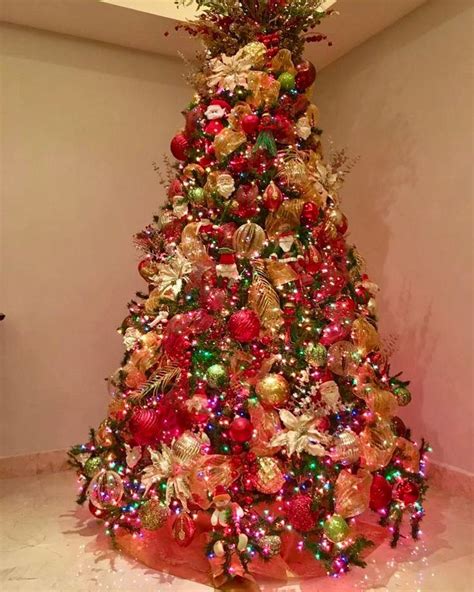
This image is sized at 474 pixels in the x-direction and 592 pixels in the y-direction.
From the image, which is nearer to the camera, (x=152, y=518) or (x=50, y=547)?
(x=152, y=518)

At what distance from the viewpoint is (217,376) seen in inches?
65.1

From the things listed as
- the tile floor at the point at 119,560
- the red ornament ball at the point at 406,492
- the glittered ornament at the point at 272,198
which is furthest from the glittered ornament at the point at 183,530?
the glittered ornament at the point at 272,198

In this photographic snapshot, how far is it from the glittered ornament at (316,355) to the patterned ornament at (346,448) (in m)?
0.24

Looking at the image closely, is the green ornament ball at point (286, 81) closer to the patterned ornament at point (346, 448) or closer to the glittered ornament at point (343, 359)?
the glittered ornament at point (343, 359)

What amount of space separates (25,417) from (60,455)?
27cm

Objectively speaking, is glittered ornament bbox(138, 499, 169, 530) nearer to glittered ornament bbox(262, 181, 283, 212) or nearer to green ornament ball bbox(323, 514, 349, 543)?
green ornament ball bbox(323, 514, 349, 543)

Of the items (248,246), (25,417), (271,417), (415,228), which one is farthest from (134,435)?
(415,228)

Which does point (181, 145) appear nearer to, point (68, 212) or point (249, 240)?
point (249, 240)

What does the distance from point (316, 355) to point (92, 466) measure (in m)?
0.91

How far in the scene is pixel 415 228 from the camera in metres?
2.54

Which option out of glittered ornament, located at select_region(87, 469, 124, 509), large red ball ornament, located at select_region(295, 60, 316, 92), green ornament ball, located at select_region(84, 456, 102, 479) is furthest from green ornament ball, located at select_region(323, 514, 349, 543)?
large red ball ornament, located at select_region(295, 60, 316, 92)

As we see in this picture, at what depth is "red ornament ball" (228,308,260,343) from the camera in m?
1.68

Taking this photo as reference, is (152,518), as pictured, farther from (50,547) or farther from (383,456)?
(383,456)

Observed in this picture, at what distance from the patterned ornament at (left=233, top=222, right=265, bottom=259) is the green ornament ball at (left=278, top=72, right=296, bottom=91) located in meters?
0.57
